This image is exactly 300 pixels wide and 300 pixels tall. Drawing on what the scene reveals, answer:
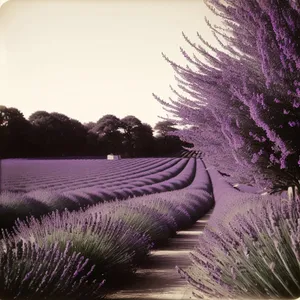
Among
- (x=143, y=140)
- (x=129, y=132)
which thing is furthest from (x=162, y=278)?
(x=129, y=132)

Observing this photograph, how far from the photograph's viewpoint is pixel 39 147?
27.0m

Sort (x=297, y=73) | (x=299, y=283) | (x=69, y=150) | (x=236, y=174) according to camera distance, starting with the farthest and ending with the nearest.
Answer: (x=69, y=150)
(x=236, y=174)
(x=297, y=73)
(x=299, y=283)

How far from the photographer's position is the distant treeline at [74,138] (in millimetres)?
24047

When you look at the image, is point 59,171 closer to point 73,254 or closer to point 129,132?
point 129,132

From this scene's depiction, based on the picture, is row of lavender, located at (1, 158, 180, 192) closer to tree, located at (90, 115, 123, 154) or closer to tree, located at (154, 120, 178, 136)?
tree, located at (90, 115, 123, 154)

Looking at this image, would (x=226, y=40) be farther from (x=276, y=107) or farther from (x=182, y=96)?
(x=276, y=107)

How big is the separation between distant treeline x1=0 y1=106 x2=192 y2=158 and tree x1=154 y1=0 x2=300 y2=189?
57.0ft

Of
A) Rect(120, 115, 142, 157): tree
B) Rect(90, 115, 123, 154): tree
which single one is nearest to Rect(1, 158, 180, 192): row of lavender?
Rect(120, 115, 142, 157): tree

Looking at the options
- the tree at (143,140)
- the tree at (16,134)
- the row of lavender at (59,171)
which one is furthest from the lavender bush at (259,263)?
the tree at (143,140)

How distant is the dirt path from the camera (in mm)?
5185

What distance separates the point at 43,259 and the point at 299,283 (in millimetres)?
2296

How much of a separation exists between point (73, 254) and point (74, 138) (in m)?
25.8

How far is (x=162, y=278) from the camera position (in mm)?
6039

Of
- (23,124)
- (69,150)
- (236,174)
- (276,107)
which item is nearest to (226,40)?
(276,107)
